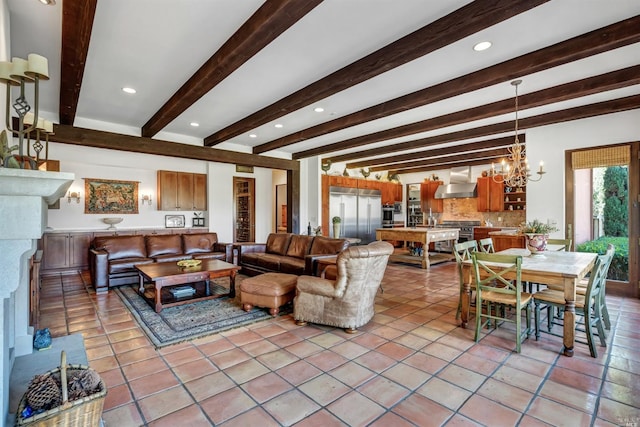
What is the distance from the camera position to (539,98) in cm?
387

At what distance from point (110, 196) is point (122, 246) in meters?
2.07

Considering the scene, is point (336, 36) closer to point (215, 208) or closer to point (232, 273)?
point (232, 273)

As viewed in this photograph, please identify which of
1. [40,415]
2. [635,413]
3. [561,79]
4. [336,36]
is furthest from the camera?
[561,79]

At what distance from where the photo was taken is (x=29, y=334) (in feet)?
7.95

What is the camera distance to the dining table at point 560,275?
2.57 m

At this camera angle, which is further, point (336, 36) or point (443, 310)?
point (443, 310)

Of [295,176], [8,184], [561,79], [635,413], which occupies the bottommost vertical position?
[635,413]

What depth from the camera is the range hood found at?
8.66 meters

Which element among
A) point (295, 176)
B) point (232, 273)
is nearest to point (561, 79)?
point (232, 273)

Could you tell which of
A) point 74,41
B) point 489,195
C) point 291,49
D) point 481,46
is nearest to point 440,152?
point 489,195

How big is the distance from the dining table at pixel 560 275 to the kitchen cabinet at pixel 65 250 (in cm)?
690

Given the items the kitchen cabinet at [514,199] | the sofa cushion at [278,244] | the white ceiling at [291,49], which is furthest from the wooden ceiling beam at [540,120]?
the kitchen cabinet at [514,199]

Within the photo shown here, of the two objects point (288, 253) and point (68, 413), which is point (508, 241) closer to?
point (288, 253)

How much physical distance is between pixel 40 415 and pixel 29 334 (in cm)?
156
